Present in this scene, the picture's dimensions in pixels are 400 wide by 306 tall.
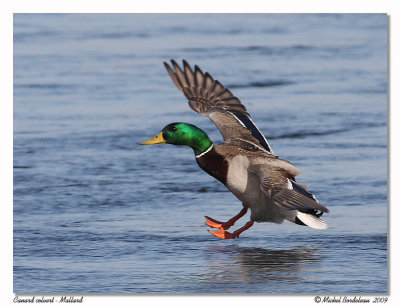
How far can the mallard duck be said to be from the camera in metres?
6.12

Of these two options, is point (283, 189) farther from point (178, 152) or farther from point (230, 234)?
point (178, 152)

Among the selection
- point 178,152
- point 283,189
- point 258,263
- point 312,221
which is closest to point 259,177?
point 283,189

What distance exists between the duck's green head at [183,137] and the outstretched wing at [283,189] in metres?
0.52

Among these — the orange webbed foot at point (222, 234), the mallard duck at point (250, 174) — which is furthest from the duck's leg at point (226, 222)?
the orange webbed foot at point (222, 234)

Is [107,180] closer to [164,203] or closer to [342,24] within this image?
[164,203]

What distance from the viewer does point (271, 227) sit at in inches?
265

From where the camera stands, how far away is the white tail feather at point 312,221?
251 inches

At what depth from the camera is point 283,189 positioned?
6.10m

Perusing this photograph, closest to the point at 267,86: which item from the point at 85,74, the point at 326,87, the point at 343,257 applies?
the point at 326,87

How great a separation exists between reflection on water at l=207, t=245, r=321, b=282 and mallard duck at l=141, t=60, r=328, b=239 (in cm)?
27

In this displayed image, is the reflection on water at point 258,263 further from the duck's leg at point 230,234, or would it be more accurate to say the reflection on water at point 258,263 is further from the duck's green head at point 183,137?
the duck's green head at point 183,137

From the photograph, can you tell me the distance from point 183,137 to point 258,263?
4.10ft

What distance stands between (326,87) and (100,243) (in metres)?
4.68

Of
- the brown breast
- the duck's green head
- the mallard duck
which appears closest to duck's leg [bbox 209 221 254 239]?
the mallard duck
